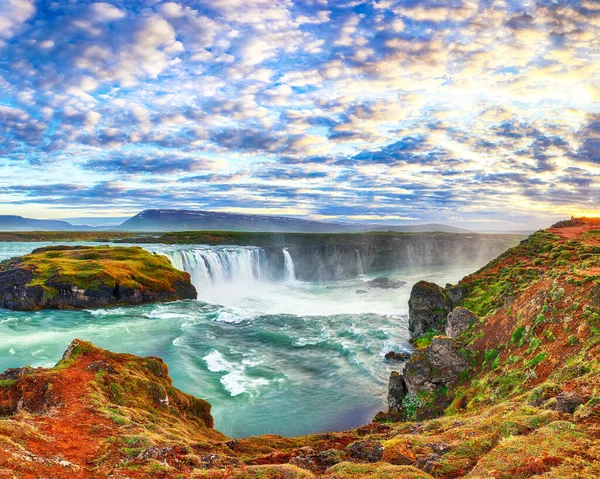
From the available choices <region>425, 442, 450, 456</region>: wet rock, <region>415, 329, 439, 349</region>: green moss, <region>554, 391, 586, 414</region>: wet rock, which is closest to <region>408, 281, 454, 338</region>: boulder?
<region>415, 329, 439, 349</region>: green moss

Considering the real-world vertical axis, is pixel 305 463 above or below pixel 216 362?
above

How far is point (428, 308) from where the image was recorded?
1358 inches

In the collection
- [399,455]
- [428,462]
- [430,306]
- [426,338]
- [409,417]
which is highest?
[428,462]

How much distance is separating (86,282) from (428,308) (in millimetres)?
43899

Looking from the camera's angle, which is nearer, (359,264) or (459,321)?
(459,321)

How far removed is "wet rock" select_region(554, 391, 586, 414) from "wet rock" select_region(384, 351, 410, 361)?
2122cm

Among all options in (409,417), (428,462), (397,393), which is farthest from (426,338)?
(428,462)

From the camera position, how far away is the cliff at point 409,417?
8602 mm

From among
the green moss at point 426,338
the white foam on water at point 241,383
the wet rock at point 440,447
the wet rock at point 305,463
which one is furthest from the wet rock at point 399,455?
the green moss at point 426,338

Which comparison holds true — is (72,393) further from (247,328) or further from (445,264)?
(445,264)

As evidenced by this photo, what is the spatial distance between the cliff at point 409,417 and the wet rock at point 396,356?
9.79 metres

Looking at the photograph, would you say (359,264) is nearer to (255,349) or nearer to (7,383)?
(255,349)

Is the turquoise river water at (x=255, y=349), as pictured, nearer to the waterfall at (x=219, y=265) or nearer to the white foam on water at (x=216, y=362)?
the white foam on water at (x=216, y=362)

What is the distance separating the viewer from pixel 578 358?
1312 centimetres
